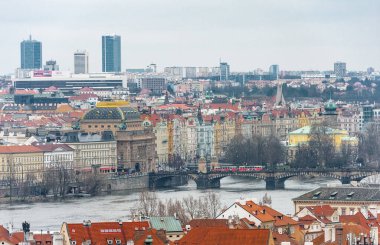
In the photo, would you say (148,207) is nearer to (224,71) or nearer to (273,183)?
(273,183)

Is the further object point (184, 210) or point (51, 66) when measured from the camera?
point (51, 66)

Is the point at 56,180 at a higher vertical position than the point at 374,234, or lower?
lower

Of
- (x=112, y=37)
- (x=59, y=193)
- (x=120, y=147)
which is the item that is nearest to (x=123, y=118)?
(x=120, y=147)

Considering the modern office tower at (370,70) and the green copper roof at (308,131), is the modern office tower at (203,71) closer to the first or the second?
the modern office tower at (370,70)

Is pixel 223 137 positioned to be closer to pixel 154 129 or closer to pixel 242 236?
pixel 154 129

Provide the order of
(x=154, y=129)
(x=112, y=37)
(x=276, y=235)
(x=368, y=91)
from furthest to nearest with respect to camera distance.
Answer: (x=112, y=37), (x=368, y=91), (x=154, y=129), (x=276, y=235)

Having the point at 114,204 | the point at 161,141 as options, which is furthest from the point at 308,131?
the point at 114,204

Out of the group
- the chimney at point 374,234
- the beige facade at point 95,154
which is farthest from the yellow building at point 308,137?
the chimney at point 374,234
